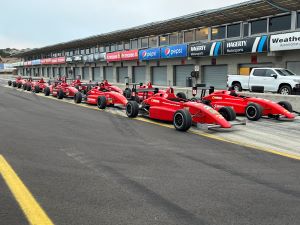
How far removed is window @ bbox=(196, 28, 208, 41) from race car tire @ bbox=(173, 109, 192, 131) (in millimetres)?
20641

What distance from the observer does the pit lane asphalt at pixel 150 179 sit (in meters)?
3.46

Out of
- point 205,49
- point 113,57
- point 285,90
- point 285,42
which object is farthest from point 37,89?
point 285,42

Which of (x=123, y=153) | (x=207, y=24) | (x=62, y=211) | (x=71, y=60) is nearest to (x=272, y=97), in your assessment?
(x=123, y=153)

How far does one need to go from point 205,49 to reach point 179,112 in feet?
56.0

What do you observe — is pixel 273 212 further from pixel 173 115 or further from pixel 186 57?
pixel 186 57

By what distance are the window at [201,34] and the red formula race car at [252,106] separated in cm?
1736

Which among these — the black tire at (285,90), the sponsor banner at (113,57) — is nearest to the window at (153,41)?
the sponsor banner at (113,57)

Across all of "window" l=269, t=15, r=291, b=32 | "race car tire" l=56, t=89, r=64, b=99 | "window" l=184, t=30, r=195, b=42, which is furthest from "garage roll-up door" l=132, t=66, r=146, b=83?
"race car tire" l=56, t=89, r=64, b=99

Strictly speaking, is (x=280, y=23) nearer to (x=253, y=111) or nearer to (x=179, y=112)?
(x=253, y=111)

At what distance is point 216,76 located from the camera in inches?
1025

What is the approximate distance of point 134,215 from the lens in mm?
3430

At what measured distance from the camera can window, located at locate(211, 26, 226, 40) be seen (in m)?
26.2

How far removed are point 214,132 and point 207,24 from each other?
20178 mm

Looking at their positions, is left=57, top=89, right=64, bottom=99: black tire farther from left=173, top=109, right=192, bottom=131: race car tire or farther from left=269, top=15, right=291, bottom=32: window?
left=269, top=15, right=291, bottom=32: window
